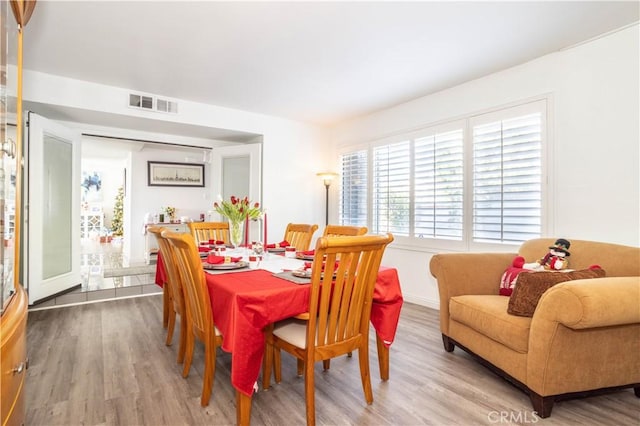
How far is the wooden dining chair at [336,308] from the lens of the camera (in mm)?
1542

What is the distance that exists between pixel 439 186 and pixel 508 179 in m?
0.74

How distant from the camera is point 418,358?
250 cm

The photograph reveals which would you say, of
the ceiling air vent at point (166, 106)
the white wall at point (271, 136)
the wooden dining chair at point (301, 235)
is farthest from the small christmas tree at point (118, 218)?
the wooden dining chair at point (301, 235)

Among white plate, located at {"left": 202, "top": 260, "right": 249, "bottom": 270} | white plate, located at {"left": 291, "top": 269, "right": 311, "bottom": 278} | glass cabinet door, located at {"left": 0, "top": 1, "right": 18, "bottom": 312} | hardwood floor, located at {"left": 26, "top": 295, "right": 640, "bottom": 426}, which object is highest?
glass cabinet door, located at {"left": 0, "top": 1, "right": 18, "bottom": 312}

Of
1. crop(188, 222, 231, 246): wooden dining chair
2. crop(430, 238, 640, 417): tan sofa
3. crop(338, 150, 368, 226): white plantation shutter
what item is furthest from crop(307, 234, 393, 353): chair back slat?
crop(338, 150, 368, 226): white plantation shutter

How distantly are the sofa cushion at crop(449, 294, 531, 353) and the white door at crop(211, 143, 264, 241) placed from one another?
3047 mm

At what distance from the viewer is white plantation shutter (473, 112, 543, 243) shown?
2.99 m

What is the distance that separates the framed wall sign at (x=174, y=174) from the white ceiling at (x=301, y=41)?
134 inches

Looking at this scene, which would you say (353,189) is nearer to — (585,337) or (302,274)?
(302,274)

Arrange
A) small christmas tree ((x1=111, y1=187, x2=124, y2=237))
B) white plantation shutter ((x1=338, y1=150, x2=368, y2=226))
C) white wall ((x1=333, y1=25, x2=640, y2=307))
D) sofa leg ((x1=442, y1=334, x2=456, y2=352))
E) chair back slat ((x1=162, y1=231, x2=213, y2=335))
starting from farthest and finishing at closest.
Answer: small christmas tree ((x1=111, y1=187, x2=124, y2=237)) < white plantation shutter ((x1=338, y1=150, x2=368, y2=226)) < sofa leg ((x1=442, y1=334, x2=456, y2=352)) < white wall ((x1=333, y1=25, x2=640, y2=307)) < chair back slat ((x1=162, y1=231, x2=213, y2=335))

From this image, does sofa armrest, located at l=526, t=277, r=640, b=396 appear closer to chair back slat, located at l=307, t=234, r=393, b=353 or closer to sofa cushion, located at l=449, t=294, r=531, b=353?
sofa cushion, located at l=449, t=294, r=531, b=353

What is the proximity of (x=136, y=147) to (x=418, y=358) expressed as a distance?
20.3 feet

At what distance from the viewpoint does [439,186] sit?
12.2ft

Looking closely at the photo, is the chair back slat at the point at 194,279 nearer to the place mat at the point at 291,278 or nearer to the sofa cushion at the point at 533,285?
the place mat at the point at 291,278
